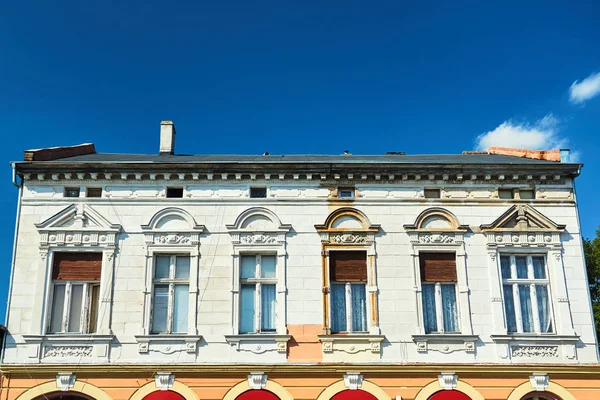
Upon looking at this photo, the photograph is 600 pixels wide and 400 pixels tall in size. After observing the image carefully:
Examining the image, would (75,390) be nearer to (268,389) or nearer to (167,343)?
(167,343)

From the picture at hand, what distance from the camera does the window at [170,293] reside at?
15.5m

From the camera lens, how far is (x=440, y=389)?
1493cm

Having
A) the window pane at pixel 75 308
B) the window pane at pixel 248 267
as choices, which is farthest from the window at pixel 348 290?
the window pane at pixel 75 308

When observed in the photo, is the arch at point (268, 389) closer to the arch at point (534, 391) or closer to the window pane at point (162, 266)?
the window pane at point (162, 266)

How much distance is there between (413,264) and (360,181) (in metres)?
2.60

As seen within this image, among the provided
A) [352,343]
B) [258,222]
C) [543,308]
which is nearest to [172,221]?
[258,222]

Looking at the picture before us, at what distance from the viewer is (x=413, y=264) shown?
15.9 meters

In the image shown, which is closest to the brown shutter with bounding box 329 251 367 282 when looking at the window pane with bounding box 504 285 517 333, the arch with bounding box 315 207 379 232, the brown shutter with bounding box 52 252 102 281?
the arch with bounding box 315 207 379 232

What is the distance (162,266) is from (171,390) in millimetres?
3078

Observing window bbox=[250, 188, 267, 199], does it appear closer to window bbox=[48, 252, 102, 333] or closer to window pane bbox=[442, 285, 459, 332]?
window bbox=[48, 252, 102, 333]

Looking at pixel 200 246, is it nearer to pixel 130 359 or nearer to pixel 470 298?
pixel 130 359

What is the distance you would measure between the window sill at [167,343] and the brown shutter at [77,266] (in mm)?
2075

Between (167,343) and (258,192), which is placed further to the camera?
(258,192)

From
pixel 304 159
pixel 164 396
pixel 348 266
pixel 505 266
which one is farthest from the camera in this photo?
pixel 304 159
